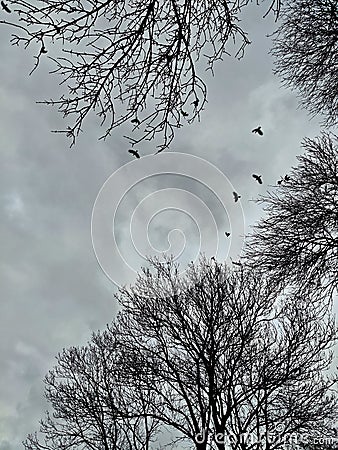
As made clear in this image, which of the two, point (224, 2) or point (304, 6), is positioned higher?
point (304, 6)

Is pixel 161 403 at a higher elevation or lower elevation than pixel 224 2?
higher

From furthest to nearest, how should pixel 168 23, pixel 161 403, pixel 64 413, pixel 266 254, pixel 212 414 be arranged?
pixel 64 413, pixel 161 403, pixel 212 414, pixel 266 254, pixel 168 23

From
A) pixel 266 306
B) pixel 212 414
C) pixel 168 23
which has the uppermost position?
pixel 266 306

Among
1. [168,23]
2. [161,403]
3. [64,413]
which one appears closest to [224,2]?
[168,23]

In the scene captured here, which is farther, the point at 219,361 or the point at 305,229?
the point at 219,361

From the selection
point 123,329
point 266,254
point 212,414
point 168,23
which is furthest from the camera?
point 123,329

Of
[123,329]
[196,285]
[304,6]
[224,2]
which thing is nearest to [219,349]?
[196,285]

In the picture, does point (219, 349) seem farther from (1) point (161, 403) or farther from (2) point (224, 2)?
(2) point (224, 2)

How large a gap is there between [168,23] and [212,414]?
39.6ft

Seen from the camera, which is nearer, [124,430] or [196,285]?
[196,285]

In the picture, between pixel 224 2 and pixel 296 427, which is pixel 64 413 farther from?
pixel 224 2

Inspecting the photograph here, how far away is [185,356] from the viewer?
14.4 metres

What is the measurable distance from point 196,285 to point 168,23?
1202 centimetres

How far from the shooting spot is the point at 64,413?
16.8 metres
